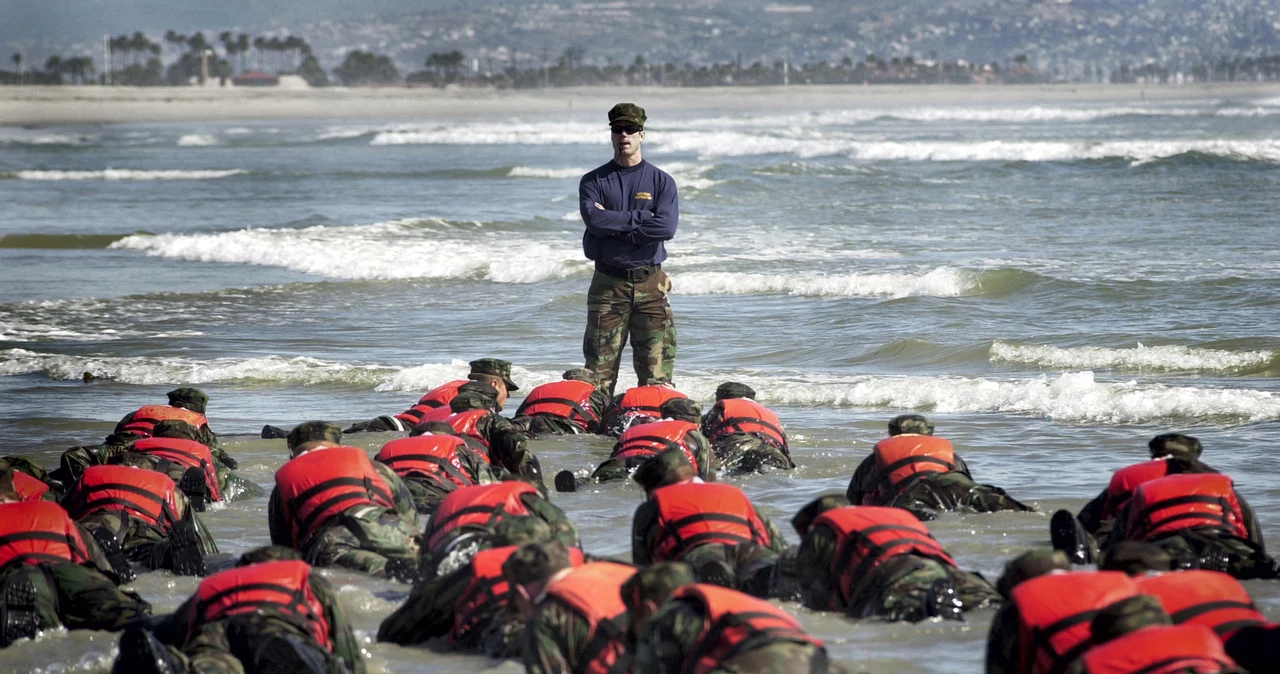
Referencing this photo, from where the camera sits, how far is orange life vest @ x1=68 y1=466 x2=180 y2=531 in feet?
25.2

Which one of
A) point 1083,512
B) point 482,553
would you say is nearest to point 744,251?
point 1083,512

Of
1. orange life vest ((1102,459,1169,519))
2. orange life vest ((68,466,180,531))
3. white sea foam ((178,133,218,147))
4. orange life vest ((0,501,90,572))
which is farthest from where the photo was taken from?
white sea foam ((178,133,218,147))

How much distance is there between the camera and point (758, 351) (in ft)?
50.5

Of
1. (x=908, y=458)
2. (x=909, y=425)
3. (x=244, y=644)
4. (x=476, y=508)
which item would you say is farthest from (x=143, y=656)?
(x=909, y=425)

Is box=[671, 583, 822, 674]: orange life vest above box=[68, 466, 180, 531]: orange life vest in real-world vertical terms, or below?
above

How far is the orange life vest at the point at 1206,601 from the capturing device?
15.8 feet

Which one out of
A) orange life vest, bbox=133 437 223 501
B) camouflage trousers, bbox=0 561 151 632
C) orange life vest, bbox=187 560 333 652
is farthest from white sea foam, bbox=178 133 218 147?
Result: orange life vest, bbox=187 560 333 652

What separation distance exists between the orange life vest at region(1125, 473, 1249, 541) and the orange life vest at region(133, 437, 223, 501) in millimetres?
5409

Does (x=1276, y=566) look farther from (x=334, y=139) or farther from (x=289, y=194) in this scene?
(x=334, y=139)

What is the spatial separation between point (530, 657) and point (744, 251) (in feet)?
64.1

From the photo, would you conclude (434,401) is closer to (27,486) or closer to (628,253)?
(628,253)

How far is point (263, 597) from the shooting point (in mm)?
5555

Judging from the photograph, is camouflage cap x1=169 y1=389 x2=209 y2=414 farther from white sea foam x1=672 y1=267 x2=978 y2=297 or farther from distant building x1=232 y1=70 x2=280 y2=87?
distant building x1=232 y1=70 x2=280 y2=87

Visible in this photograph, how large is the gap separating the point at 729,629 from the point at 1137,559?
5.15 feet
